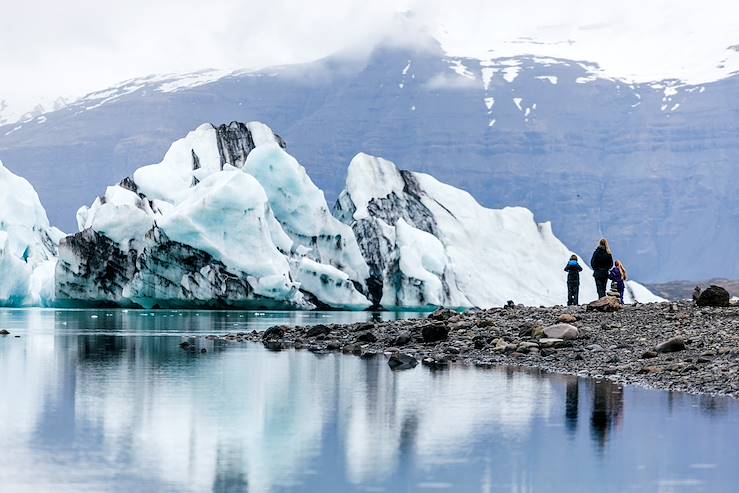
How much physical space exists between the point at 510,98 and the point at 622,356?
116516 mm

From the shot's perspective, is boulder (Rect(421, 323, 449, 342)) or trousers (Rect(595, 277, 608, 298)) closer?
boulder (Rect(421, 323, 449, 342))

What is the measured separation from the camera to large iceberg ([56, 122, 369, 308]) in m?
37.4

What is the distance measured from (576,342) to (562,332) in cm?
35

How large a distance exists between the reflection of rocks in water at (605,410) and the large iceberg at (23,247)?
34131 millimetres

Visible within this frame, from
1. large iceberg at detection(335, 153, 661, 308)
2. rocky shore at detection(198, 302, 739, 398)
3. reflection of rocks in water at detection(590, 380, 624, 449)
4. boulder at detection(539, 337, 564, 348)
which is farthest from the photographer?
large iceberg at detection(335, 153, 661, 308)

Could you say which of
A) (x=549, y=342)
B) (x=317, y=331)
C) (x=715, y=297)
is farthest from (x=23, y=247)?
(x=549, y=342)

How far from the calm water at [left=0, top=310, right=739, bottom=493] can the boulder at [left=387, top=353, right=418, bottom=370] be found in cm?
31

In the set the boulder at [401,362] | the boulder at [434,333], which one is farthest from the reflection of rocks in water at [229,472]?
the boulder at [434,333]

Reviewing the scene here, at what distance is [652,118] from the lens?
121 metres

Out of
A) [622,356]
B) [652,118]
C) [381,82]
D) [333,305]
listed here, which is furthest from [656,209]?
[622,356]

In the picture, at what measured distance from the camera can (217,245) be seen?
3725 centimetres

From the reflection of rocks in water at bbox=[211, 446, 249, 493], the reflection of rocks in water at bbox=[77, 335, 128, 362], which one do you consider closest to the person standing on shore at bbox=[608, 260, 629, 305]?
the reflection of rocks in water at bbox=[77, 335, 128, 362]

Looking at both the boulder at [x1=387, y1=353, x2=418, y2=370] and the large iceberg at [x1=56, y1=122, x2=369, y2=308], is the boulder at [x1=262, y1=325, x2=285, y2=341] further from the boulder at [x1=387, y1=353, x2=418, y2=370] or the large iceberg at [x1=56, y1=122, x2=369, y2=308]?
the large iceberg at [x1=56, y1=122, x2=369, y2=308]

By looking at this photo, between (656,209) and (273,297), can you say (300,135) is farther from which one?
(273,297)
